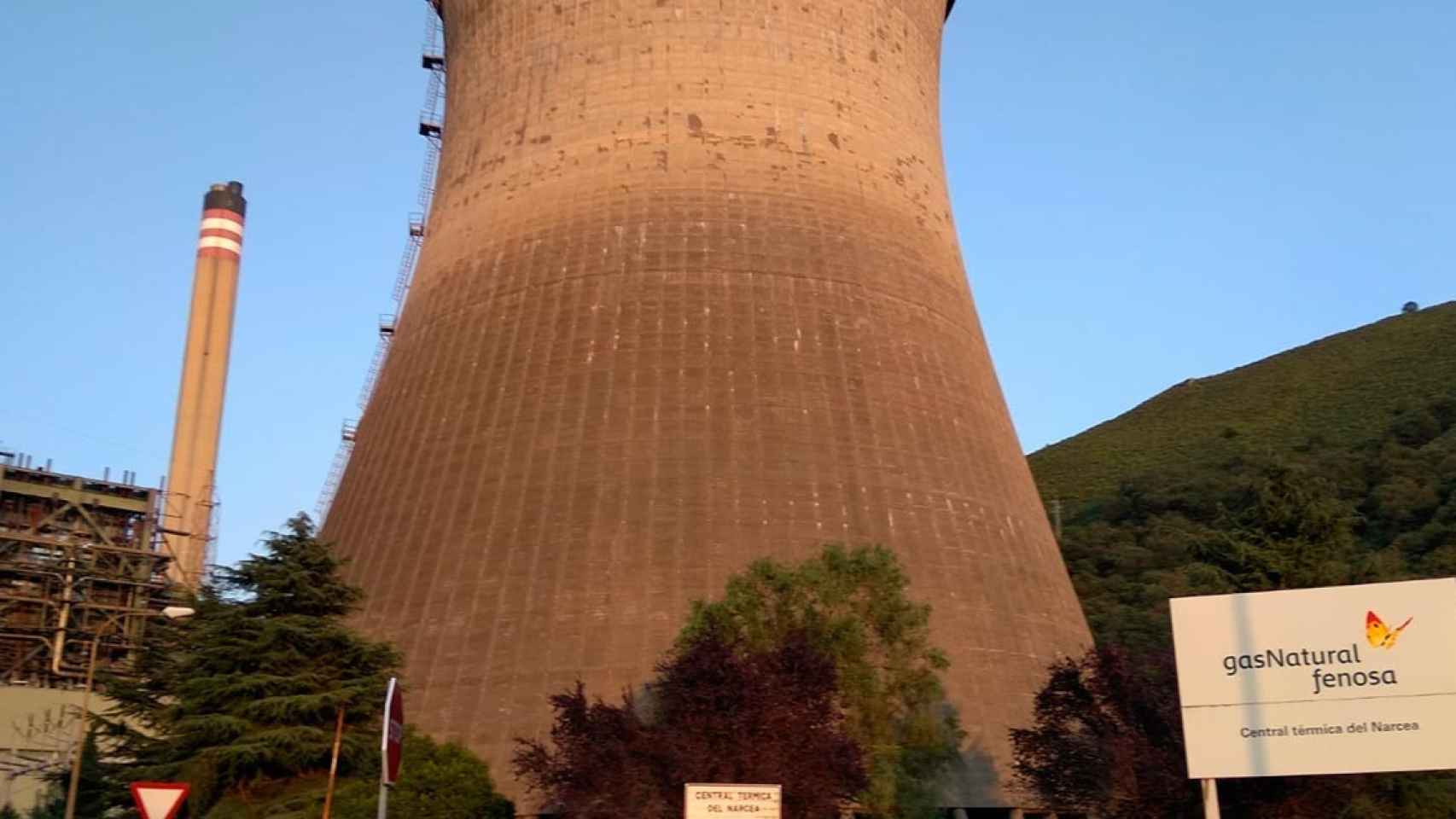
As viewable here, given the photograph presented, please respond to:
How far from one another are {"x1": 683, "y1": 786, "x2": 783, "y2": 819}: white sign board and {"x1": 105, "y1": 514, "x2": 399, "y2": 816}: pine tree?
5.06 metres

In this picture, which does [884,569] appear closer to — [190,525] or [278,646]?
[278,646]

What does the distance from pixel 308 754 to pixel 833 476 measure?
5662mm

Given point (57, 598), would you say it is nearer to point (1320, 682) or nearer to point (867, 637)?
point (867, 637)

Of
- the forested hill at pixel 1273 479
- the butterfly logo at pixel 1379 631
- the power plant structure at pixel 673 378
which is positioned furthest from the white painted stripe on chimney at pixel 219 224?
the butterfly logo at pixel 1379 631

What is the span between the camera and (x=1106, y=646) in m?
11.6

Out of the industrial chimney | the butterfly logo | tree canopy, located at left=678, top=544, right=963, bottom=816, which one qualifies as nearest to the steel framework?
the industrial chimney

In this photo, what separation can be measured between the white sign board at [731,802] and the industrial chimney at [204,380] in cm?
1777

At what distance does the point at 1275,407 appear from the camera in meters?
43.9

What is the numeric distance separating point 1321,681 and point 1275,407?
125 feet

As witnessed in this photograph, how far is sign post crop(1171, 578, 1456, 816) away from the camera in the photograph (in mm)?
7758

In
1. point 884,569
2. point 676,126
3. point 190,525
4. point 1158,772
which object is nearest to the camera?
point 1158,772

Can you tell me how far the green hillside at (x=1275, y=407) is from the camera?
3897 centimetres

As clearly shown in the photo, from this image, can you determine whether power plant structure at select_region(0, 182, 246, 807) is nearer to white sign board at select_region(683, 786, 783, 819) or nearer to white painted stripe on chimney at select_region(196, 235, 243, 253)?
white painted stripe on chimney at select_region(196, 235, 243, 253)

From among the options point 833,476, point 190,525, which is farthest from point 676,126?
point 190,525
